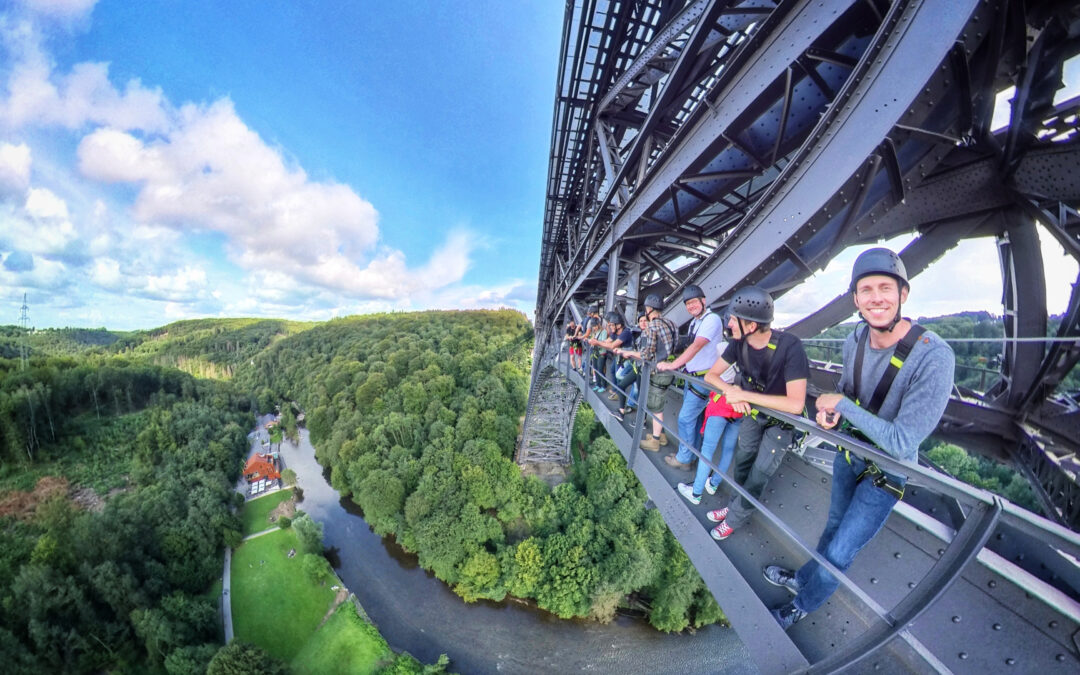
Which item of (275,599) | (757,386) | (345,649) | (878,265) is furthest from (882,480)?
(275,599)

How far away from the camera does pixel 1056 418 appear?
4137 millimetres

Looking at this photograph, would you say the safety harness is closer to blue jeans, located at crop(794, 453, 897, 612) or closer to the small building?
blue jeans, located at crop(794, 453, 897, 612)

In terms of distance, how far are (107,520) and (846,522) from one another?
28.0 meters

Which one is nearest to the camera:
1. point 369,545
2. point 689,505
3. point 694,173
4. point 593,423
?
point 689,505

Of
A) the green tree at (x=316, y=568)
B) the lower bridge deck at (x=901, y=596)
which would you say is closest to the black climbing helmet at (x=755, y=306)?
the lower bridge deck at (x=901, y=596)

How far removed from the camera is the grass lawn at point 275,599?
13.4 meters

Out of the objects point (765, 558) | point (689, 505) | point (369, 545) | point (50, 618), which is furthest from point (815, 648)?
point (50, 618)

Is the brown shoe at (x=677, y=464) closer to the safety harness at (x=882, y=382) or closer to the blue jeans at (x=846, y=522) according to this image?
the blue jeans at (x=846, y=522)

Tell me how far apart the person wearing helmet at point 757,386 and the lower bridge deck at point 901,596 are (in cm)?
29

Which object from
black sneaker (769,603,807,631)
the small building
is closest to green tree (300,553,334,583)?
the small building

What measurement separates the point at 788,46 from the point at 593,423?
75.4 ft

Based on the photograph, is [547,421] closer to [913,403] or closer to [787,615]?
[787,615]

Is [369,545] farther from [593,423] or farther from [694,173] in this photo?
[694,173]

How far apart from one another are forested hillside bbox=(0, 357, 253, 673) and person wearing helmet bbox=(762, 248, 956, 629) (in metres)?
19.0
